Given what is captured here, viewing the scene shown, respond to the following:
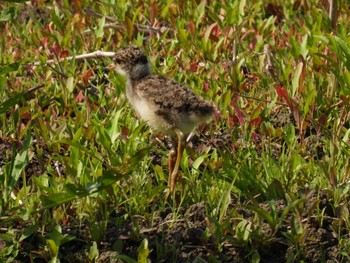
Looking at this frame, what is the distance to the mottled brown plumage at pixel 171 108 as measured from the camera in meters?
5.43

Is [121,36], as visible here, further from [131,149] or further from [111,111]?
[131,149]

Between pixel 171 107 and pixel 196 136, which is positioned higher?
pixel 171 107

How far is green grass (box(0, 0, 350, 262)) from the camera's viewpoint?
4.88 metres

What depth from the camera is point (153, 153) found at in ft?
19.5

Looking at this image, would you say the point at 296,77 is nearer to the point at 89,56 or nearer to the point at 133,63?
the point at 133,63

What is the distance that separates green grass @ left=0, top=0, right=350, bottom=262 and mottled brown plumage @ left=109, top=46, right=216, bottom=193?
13 cm

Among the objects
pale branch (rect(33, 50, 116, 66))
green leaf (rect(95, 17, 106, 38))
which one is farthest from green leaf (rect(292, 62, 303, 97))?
green leaf (rect(95, 17, 106, 38))

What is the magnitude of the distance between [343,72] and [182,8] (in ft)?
7.59

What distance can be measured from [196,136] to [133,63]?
71 cm

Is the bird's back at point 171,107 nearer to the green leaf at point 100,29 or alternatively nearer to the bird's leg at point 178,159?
the bird's leg at point 178,159

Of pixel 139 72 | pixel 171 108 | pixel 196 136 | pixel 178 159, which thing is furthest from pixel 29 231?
pixel 196 136

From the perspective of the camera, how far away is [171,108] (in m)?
5.50

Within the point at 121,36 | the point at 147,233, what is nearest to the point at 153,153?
the point at 147,233

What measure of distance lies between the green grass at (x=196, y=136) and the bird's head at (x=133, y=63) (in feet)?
0.93
